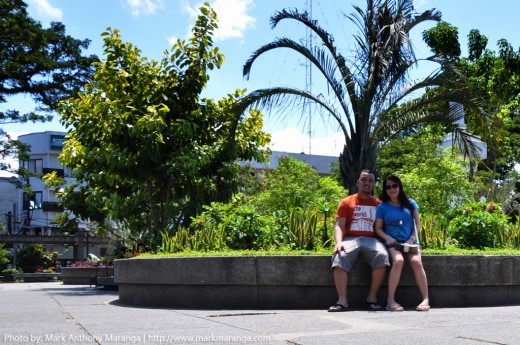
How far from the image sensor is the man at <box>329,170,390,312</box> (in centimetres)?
707

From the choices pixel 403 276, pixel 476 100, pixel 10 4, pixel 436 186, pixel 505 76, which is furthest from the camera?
pixel 505 76

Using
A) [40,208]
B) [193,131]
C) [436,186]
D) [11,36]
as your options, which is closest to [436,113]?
[193,131]

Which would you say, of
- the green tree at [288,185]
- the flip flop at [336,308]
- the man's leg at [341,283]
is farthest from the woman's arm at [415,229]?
the green tree at [288,185]

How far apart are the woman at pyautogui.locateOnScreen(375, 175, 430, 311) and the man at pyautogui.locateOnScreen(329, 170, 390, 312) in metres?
0.10

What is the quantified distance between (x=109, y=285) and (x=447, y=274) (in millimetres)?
10763

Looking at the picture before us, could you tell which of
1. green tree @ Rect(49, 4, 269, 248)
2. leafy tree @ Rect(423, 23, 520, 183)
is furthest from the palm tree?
leafy tree @ Rect(423, 23, 520, 183)

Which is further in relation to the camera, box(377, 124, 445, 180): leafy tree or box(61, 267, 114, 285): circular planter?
box(377, 124, 445, 180): leafy tree

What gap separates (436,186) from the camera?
86.7 ft

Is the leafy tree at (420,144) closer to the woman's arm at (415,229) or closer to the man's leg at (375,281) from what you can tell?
the woman's arm at (415,229)

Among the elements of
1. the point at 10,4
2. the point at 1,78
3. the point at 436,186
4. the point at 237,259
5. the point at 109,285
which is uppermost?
the point at 10,4

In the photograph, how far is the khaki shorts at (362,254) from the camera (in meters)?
7.10

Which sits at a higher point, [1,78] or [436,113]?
[1,78]

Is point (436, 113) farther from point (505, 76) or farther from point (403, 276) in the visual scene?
point (505, 76)

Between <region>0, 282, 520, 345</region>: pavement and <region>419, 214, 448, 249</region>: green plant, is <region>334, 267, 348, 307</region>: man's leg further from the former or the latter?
<region>419, 214, 448, 249</region>: green plant
